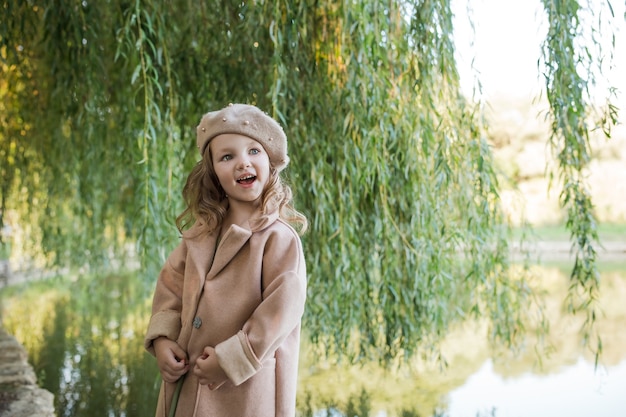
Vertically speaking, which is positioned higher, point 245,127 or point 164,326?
point 245,127

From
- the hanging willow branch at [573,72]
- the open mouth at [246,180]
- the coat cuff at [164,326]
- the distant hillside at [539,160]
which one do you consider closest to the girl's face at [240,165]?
the open mouth at [246,180]

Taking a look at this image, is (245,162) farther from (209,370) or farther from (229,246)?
(209,370)

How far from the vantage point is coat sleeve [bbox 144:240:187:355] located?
160 cm

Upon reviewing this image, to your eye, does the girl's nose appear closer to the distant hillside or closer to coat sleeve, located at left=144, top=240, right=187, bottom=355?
coat sleeve, located at left=144, top=240, right=187, bottom=355

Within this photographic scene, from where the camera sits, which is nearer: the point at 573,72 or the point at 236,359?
the point at 236,359

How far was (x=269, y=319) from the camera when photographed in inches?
56.9

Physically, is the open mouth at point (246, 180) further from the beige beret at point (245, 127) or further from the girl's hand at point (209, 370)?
the girl's hand at point (209, 370)

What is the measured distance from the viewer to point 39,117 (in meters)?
3.89

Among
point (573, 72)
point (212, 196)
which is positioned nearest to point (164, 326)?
point (212, 196)

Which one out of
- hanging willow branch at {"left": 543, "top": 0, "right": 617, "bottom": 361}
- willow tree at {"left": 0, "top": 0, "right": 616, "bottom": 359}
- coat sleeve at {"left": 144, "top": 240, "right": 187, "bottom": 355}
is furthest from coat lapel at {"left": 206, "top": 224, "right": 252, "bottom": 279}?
hanging willow branch at {"left": 543, "top": 0, "right": 617, "bottom": 361}

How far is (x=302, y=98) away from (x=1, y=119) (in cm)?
226

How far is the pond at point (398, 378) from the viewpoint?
3.88 meters

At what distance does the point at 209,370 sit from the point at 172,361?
0.12 meters

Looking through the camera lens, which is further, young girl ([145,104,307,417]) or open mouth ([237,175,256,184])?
open mouth ([237,175,256,184])
